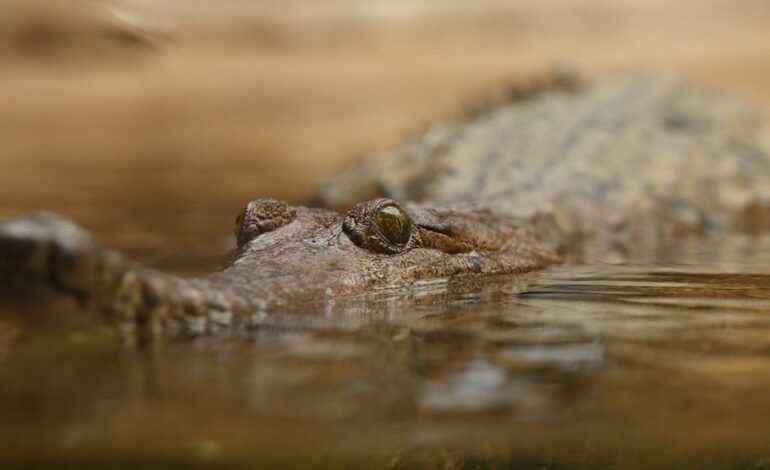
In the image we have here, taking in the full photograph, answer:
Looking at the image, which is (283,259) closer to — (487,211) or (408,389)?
(408,389)

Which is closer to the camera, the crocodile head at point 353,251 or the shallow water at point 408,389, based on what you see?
the shallow water at point 408,389

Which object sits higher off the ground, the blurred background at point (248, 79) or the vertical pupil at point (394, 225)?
the blurred background at point (248, 79)

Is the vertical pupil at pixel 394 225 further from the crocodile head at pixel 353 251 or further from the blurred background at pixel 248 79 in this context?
the blurred background at pixel 248 79

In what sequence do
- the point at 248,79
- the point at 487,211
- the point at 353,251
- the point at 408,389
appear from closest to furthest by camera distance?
the point at 408,389
the point at 353,251
the point at 487,211
the point at 248,79

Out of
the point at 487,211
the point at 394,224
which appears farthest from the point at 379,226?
the point at 487,211

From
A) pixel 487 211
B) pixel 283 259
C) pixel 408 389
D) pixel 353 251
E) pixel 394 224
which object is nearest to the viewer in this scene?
pixel 408 389

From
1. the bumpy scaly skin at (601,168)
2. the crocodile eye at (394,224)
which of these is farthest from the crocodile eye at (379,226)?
the bumpy scaly skin at (601,168)

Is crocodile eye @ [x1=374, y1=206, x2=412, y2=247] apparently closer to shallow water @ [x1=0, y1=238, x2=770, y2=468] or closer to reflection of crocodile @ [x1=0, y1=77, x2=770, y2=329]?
reflection of crocodile @ [x1=0, y1=77, x2=770, y2=329]
